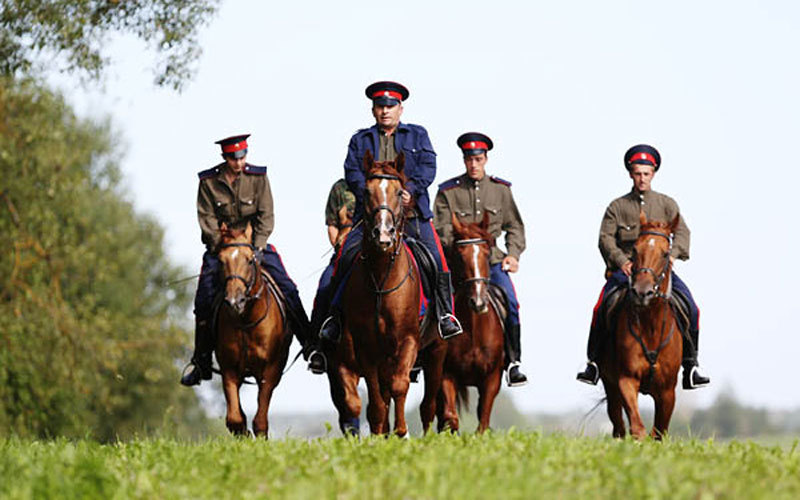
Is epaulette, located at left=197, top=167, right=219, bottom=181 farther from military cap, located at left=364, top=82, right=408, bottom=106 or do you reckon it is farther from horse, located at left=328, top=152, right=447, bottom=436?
horse, located at left=328, top=152, right=447, bottom=436

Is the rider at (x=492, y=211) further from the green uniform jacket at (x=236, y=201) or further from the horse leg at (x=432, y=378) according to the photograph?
the green uniform jacket at (x=236, y=201)

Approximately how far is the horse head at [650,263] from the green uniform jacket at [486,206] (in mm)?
2693

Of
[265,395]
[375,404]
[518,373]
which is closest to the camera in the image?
[375,404]

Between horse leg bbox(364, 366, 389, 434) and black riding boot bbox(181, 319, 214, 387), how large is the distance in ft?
10.3

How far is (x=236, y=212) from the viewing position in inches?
596

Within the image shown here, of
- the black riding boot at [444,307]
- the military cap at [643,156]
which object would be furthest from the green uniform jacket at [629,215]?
the black riding boot at [444,307]

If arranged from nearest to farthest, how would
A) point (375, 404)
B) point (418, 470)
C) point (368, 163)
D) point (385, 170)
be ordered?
point (418, 470)
point (385, 170)
point (368, 163)
point (375, 404)

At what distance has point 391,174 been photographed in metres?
11.8

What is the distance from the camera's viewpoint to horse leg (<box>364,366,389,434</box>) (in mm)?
12656

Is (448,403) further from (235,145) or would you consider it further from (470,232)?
(235,145)

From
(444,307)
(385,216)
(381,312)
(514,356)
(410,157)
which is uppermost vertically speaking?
(410,157)

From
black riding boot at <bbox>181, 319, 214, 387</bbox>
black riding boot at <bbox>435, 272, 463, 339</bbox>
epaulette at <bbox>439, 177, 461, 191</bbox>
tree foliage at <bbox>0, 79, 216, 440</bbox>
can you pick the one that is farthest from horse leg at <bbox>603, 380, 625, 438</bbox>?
tree foliage at <bbox>0, 79, 216, 440</bbox>

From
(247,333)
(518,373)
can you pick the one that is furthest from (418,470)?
(518,373)

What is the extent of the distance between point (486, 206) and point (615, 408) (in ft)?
11.0
